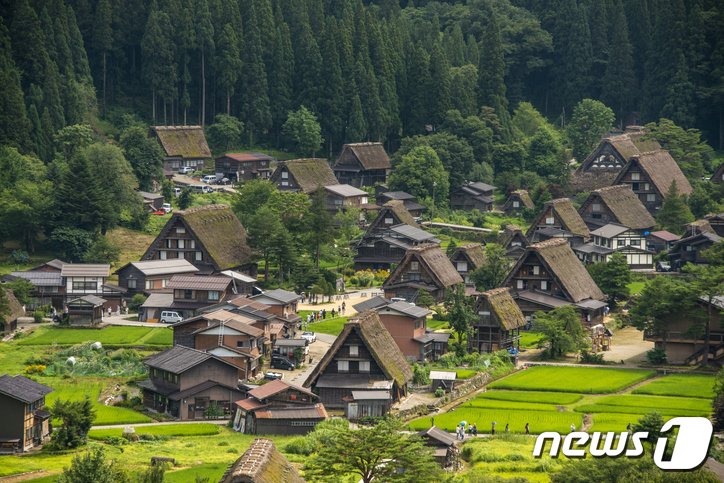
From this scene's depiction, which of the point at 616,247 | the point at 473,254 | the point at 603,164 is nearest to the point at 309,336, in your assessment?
the point at 473,254

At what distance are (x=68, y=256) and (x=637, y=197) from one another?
36.8 m

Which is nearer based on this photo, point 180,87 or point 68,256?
point 68,256

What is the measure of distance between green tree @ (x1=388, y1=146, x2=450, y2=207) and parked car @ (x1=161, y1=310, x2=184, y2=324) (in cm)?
2693

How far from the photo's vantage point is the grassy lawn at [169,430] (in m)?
52.6

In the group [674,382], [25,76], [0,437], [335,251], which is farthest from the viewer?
[25,76]

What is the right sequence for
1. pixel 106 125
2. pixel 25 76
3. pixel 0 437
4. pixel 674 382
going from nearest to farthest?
pixel 0 437 → pixel 674 382 → pixel 25 76 → pixel 106 125

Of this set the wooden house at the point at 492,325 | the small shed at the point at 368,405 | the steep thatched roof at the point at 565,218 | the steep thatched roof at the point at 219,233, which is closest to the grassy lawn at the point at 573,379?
the wooden house at the point at 492,325

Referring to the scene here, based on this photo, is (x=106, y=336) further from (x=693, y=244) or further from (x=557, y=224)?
(x=693, y=244)

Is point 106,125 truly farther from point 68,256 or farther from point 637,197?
point 637,197

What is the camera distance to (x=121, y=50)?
344ft

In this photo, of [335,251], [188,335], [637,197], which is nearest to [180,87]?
[335,251]

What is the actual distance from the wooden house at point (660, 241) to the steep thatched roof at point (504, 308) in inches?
782

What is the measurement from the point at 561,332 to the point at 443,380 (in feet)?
28.3

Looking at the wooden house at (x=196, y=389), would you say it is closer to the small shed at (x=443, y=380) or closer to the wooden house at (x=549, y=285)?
the small shed at (x=443, y=380)
